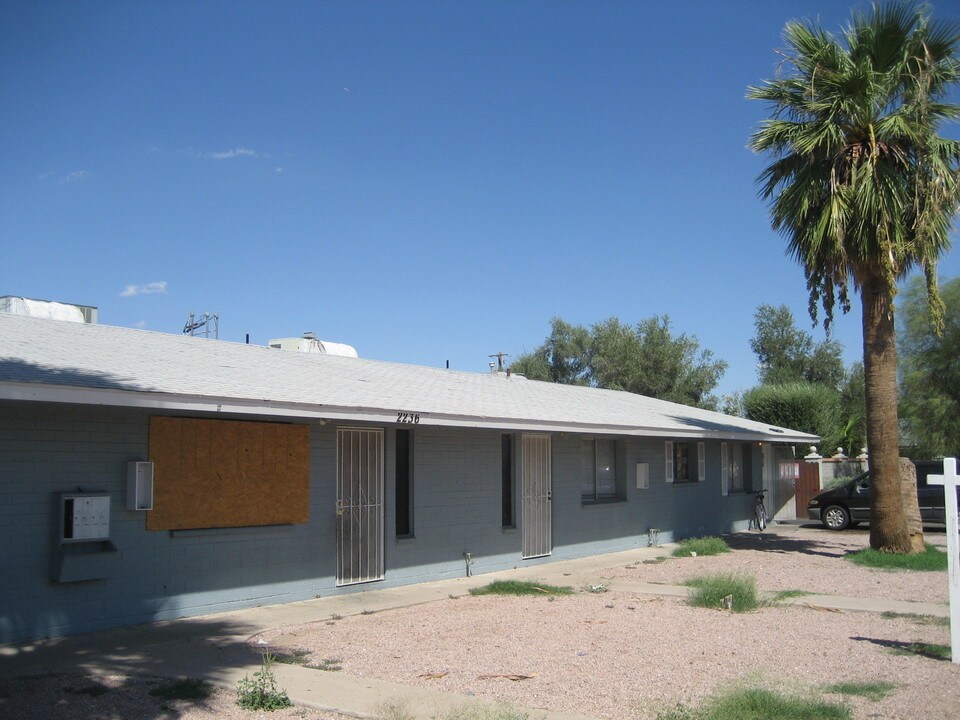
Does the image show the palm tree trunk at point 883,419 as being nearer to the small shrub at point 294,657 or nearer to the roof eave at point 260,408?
the roof eave at point 260,408

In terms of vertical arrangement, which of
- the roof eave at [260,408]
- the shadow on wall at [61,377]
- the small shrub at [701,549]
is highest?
the shadow on wall at [61,377]

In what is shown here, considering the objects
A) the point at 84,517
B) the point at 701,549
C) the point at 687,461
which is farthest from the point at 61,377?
the point at 687,461

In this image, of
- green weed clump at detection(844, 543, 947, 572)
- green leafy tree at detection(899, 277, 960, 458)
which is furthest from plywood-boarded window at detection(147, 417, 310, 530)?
green leafy tree at detection(899, 277, 960, 458)

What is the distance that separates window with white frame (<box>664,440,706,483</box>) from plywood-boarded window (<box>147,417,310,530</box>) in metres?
12.8

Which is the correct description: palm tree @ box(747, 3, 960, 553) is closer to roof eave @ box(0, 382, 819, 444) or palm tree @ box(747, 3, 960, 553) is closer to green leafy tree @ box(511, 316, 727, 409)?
roof eave @ box(0, 382, 819, 444)

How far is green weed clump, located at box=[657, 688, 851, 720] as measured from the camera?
6.91m

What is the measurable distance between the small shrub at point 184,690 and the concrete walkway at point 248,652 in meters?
0.24

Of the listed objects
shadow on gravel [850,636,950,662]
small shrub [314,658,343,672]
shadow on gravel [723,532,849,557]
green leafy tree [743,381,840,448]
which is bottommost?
shadow on gravel [723,532,849,557]

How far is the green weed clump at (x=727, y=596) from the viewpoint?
1230 centimetres

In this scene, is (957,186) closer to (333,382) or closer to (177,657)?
(333,382)

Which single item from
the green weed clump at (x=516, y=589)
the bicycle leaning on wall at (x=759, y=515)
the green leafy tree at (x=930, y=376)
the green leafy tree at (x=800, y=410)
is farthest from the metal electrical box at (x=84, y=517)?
the green leafy tree at (x=800, y=410)

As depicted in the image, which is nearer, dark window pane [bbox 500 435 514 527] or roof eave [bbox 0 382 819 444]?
roof eave [bbox 0 382 819 444]

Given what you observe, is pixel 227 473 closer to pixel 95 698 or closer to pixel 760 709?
pixel 95 698

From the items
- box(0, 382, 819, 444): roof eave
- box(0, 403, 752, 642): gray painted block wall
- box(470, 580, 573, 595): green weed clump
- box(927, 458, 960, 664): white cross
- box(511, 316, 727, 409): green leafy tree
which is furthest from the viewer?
box(511, 316, 727, 409): green leafy tree
